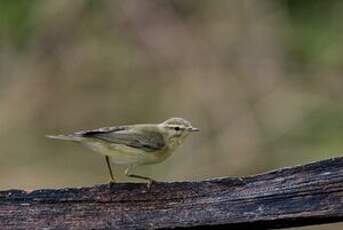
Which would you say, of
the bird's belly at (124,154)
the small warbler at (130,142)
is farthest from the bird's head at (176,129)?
the bird's belly at (124,154)

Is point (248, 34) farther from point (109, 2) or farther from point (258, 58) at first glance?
A: point (109, 2)

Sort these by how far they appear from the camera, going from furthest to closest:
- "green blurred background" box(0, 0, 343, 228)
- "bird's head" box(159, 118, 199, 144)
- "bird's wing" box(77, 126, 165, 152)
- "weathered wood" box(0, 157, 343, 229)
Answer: "green blurred background" box(0, 0, 343, 228) → "bird's head" box(159, 118, 199, 144) → "bird's wing" box(77, 126, 165, 152) → "weathered wood" box(0, 157, 343, 229)

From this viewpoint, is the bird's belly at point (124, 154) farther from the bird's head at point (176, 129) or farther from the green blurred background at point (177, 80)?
the green blurred background at point (177, 80)

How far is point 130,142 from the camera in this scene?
12.9 ft

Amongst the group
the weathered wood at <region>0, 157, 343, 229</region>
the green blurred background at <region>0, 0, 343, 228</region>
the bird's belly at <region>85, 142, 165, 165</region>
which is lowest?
the weathered wood at <region>0, 157, 343, 229</region>

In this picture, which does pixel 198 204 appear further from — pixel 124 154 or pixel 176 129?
pixel 176 129

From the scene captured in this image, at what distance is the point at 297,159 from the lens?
8758 millimetres

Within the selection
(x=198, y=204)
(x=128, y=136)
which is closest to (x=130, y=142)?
(x=128, y=136)

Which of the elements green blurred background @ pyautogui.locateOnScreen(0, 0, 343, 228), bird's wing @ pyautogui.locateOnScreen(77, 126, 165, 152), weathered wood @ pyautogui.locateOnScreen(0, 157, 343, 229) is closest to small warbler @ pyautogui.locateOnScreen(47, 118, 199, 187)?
bird's wing @ pyautogui.locateOnScreen(77, 126, 165, 152)

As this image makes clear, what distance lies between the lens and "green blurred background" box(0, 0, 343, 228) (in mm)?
8852

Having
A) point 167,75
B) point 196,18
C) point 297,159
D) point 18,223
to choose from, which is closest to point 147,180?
point 18,223

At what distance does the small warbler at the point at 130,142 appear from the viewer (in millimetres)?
3939

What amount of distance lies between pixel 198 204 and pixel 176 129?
2.42 feet

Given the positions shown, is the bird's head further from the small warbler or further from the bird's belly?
the bird's belly
